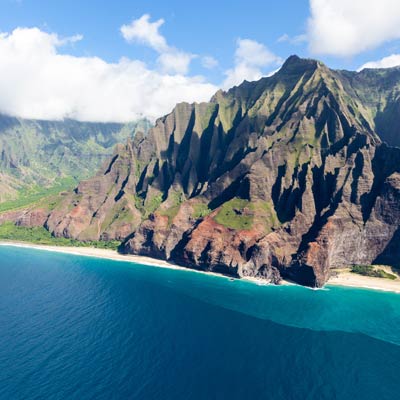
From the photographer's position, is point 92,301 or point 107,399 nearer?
point 107,399

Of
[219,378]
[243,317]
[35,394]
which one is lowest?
[35,394]

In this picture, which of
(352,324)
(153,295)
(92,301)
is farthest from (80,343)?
(352,324)

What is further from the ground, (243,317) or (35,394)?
(243,317)

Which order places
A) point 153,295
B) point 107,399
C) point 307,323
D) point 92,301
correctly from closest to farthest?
point 107,399
point 307,323
point 92,301
point 153,295

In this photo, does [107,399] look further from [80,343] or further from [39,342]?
[39,342]

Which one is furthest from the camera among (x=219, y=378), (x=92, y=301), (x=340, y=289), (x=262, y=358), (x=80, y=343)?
(x=340, y=289)

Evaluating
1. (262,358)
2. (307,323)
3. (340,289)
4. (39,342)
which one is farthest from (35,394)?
(340,289)

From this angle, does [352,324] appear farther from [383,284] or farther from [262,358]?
[383,284]
